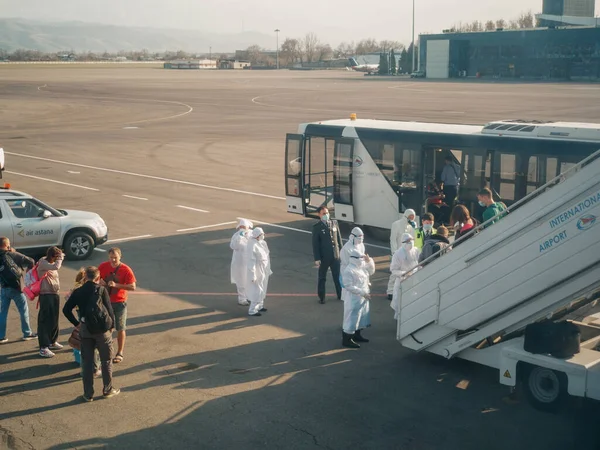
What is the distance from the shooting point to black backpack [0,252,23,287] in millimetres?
11992

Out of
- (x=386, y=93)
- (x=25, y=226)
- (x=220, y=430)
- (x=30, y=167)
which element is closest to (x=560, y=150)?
(x=220, y=430)

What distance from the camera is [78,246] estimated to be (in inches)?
707

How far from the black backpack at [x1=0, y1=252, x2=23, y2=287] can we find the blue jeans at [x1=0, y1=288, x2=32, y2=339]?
13 centimetres

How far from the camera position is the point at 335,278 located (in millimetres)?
14875

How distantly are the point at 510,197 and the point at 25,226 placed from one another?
11.0 meters

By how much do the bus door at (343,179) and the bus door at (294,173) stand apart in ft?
4.11

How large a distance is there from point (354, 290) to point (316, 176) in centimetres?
983

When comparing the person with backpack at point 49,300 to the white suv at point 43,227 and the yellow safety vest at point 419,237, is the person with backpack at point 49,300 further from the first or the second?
the yellow safety vest at point 419,237

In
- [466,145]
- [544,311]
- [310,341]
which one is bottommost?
[310,341]

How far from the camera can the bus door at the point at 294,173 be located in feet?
70.6

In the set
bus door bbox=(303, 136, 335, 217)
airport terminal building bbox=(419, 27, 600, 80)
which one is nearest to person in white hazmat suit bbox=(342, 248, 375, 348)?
bus door bbox=(303, 136, 335, 217)

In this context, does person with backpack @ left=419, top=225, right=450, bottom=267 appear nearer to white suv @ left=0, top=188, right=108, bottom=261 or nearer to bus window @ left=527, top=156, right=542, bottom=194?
bus window @ left=527, top=156, right=542, bottom=194

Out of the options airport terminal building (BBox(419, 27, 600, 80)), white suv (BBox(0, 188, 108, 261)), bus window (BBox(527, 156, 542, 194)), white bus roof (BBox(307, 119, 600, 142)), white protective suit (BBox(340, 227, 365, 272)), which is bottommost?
white suv (BBox(0, 188, 108, 261))

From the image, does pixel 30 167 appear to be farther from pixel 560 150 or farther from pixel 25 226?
pixel 560 150
